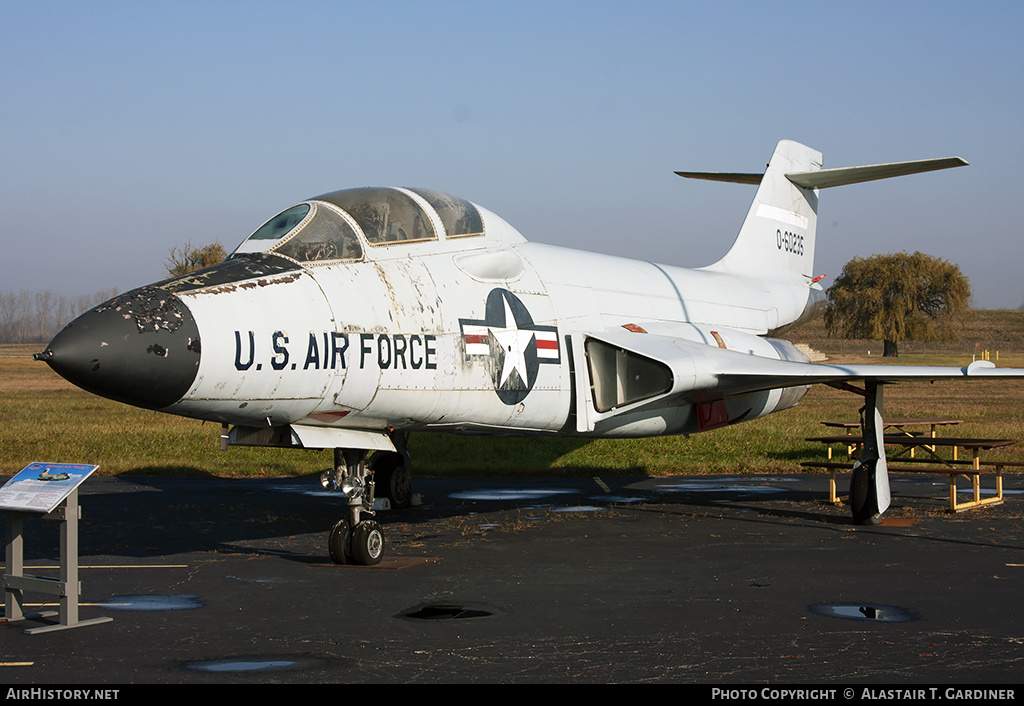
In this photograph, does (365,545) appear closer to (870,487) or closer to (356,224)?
(356,224)

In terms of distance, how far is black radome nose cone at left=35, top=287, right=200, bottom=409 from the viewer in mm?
6824

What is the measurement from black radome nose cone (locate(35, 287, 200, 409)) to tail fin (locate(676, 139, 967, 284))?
10.7 m

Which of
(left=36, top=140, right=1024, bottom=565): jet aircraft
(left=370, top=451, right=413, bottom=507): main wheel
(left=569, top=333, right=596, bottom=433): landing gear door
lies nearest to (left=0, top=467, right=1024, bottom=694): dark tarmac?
(left=370, top=451, right=413, bottom=507): main wheel

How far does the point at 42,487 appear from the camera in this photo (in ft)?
23.0

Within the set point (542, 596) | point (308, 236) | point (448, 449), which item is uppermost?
point (308, 236)

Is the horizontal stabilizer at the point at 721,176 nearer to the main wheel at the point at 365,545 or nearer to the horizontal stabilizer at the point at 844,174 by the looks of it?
the horizontal stabilizer at the point at 844,174

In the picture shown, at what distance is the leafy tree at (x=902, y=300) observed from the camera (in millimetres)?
76750

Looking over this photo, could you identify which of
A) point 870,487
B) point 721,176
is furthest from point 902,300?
point 870,487

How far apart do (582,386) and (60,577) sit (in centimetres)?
566

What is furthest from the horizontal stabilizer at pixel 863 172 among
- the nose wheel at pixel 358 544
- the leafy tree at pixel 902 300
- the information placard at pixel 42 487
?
the leafy tree at pixel 902 300
